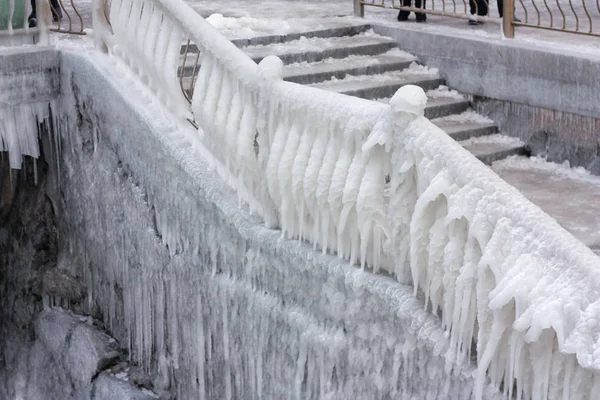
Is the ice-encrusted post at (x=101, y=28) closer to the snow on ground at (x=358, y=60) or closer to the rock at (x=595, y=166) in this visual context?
the snow on ground at (x=358, y=60)

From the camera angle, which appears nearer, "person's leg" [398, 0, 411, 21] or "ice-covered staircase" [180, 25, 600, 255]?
"ice-covered staircase" [180, 25, 600, 255]

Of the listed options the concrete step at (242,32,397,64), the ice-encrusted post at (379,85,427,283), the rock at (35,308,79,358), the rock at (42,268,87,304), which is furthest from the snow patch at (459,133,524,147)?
the rock at (35,308,79,358)

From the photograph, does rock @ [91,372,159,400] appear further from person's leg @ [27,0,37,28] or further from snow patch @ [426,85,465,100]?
snow patch @ [426,85,465,100]

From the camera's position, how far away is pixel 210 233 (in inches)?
275

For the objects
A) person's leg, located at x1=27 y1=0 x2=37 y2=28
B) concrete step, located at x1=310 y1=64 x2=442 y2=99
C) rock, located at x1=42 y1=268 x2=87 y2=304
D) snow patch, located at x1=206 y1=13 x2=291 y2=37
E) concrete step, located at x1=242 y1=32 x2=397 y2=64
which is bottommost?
rock, located at x1=42 y1=268 x2=87 y2=304

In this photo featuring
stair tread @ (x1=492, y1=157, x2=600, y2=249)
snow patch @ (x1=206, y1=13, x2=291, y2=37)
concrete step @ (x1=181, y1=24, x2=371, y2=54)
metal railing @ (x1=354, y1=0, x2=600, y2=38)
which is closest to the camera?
stair tread @ (x1=492, y1=157, x2=600, y2=249)

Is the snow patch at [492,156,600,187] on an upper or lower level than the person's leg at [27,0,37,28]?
lower

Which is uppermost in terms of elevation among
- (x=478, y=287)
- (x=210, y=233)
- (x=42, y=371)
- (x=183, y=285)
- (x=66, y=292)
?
(x=478, y=287)

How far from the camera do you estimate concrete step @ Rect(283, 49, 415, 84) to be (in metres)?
8.54

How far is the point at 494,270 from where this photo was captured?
458 cm

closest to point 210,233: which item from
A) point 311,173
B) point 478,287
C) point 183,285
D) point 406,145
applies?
point 183,285

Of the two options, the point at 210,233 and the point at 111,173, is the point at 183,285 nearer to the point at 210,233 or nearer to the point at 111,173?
the point at 210,233

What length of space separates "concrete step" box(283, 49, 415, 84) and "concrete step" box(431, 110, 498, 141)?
0.81m

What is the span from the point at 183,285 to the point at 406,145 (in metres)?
2.79
